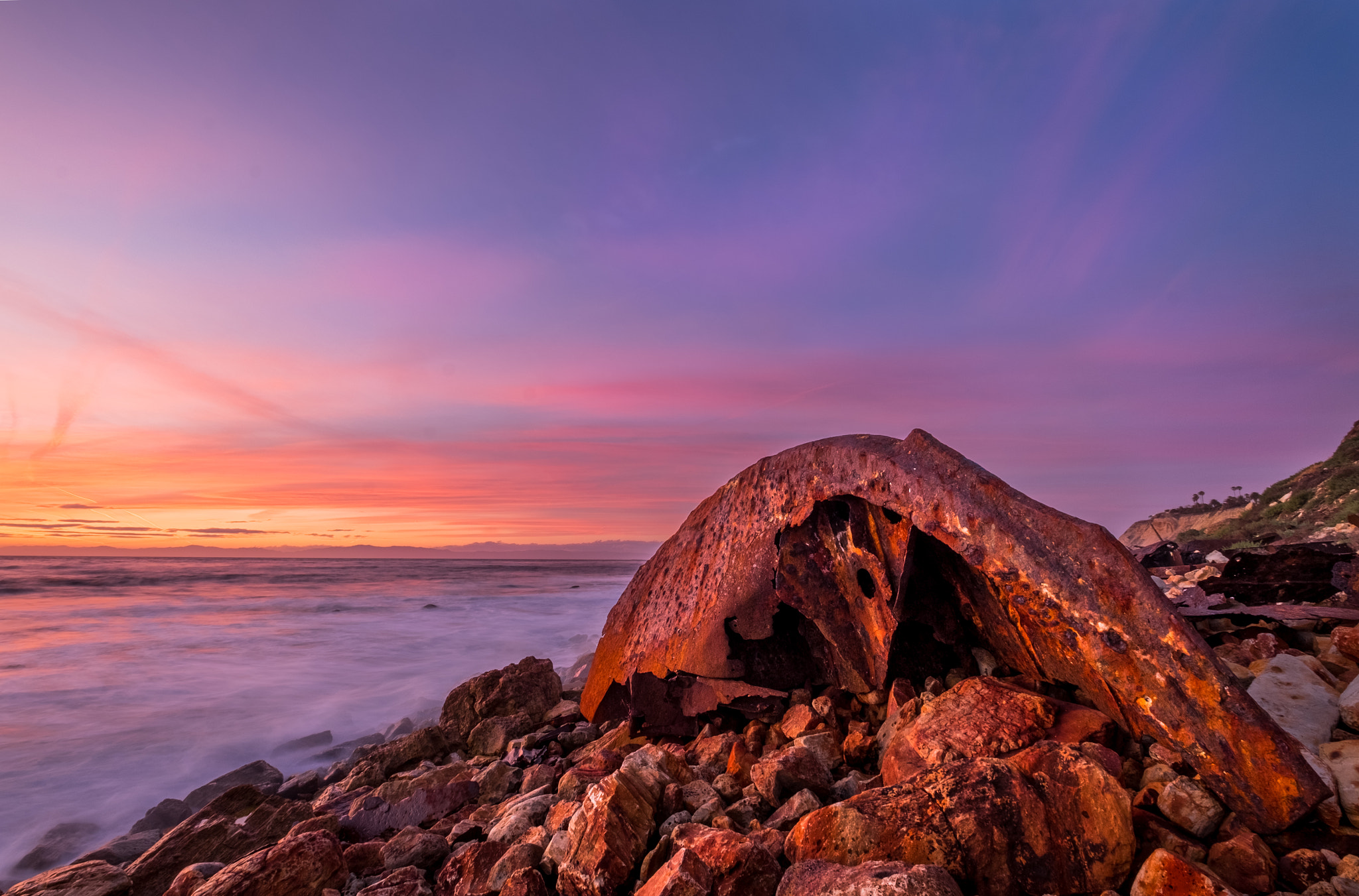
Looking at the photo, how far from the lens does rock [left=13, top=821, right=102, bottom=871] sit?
17.0 ft

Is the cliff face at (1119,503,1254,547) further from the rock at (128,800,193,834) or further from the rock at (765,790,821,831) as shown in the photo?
the rock at (128,800,193,834)

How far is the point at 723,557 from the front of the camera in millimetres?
3572

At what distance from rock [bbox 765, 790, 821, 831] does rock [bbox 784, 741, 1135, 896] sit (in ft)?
1.03

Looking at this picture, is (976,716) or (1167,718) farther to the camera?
(976,716)

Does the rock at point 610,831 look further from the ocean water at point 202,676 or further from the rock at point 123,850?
the ocean water at point 202,676

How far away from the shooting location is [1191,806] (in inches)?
71.1

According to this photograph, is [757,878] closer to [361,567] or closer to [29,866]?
[29,866]

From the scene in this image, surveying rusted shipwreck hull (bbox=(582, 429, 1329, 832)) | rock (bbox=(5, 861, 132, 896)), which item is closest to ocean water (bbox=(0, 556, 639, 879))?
rock (bbox=(5, 861, 132, 896))

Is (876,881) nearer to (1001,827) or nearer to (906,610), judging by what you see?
(1001,827)

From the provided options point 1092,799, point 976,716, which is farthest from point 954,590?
point 1092,799

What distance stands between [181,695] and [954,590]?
1163 centimetres

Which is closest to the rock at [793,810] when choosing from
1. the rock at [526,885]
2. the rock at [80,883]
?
the rock at [526,885]

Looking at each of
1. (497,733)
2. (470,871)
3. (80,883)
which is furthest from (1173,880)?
(80,883)

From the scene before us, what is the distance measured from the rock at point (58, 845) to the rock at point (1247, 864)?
760cm
